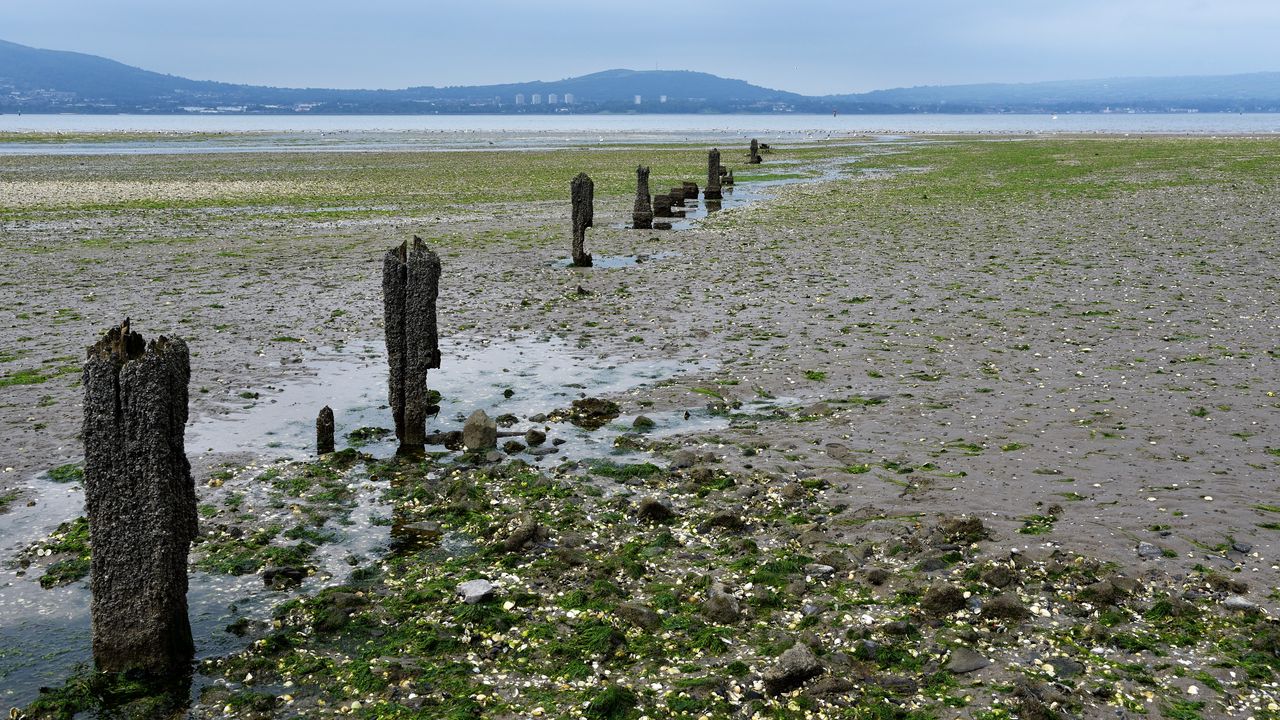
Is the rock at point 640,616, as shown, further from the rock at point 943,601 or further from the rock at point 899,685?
the rock at point 943,601

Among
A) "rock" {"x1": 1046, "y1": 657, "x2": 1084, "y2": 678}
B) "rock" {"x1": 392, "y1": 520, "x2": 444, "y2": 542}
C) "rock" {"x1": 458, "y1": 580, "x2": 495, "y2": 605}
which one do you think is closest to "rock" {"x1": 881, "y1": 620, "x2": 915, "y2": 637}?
"rock" {"x1": 1046, "y1": 657, "x2": 1084, "y2": 678}

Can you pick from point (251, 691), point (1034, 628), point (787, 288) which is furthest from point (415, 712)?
point (787, 288)

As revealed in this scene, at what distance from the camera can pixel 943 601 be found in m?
8.88

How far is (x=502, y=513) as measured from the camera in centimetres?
1145

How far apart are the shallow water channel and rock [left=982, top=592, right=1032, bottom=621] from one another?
5.50 metres

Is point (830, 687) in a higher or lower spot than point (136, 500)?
lower

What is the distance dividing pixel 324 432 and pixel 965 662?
8966mm

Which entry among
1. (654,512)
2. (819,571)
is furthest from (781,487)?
(819,571)

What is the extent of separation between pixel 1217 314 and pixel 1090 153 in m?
66.7

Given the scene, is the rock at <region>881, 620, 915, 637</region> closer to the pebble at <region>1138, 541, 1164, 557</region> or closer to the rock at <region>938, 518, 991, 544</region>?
the rock at <region>938, 518, 991, 544</region>

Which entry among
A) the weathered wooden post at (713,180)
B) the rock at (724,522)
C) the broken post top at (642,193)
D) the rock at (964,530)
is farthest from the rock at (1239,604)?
the weathered wooden post at (713,180)

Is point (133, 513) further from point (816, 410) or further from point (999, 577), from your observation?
point (816, 410)

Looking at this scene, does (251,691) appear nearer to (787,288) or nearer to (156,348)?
(156,348)

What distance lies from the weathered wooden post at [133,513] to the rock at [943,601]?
254 inches
